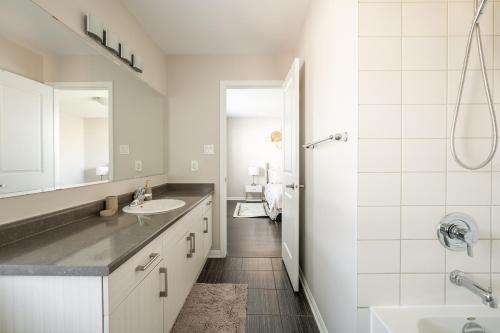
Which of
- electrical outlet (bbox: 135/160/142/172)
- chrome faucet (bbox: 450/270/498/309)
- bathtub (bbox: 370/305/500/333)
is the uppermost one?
electrical outlet (bbox: 135/160/142/172)

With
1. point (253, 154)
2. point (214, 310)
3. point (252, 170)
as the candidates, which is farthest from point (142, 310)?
point (253, 154)

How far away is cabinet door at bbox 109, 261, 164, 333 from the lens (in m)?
0.87

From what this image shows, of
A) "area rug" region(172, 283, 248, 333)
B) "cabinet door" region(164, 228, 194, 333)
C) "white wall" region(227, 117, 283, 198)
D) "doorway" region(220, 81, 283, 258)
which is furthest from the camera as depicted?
"white wall" region(227, 117, 283, 198)

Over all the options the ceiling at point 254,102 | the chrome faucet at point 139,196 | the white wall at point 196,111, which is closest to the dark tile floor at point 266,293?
the white wall at point 196,111

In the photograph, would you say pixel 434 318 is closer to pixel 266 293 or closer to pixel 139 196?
pixel 266 293

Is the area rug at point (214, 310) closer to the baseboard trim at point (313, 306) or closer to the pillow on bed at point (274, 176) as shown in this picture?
the baseboard trim at point (313, 306)

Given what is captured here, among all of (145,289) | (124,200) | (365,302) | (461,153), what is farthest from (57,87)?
(461,153)

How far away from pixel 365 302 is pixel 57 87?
72.1 inches

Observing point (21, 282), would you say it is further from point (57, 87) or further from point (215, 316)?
point (215, 316)

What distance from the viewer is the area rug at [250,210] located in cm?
493

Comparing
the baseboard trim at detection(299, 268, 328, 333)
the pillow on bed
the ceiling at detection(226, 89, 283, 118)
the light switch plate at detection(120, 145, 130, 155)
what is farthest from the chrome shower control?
the pillow on bed

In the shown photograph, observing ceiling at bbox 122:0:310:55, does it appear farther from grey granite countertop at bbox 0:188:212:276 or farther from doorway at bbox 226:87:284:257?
doorway at bbox 226:87:284:257

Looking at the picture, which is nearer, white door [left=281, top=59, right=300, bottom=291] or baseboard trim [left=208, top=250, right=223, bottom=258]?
white door [left=281, top=59, right=300, bottom=291]

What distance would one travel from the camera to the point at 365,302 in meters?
1.07
